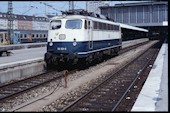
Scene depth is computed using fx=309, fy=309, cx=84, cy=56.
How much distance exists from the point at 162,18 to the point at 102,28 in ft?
183

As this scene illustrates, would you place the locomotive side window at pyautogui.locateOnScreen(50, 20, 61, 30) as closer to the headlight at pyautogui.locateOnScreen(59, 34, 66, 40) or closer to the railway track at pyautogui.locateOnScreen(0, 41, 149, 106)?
the headlight at pyautogui.locateOnScreen(59, 34, 66, 40)

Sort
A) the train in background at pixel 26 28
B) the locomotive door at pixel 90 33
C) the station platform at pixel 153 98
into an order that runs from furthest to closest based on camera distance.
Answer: the train in background at pixel 26 28
the locomotive door at pixel 90 33
the station platform at pixel 153 98

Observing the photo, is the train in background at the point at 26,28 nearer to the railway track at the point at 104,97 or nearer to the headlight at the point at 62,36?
the headlight at the point at 62,36

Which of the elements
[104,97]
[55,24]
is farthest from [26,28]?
[104,97]

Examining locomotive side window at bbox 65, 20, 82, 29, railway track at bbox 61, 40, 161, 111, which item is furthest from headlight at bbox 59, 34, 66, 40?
railway track at bbox 61, 40, 161, 111

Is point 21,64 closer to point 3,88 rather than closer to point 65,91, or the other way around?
point 3,88

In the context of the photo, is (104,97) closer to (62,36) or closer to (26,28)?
(62,36)

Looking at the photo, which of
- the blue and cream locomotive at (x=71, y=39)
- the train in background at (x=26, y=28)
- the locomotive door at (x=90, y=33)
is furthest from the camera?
the train in background at (x=26, y=28)

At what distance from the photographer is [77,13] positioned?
18.5 m

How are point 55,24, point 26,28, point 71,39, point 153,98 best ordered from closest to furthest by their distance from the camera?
point 153,98, point 71,39, point 55,24, point 26,28

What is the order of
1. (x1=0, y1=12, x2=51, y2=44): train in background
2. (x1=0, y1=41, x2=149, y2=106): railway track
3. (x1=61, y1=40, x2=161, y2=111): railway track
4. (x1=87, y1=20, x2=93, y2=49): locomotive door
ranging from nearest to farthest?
(x1=61, y1=40, x2=161, y2=111): railway track < (x1=0, y1=41, x2=149, y2=106): railway track < (x1=87, y1=20, x2=93, y2=49): locomotive door < (x1=0, y1=12, x2=51, y2=44): train in background

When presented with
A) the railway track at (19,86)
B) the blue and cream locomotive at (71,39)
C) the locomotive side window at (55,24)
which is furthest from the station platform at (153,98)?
the locomotive side window at (55,24)

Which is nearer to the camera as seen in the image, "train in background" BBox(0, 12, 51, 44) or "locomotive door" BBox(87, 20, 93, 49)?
"locomotive door" BBox(87, 20, 93, 49)

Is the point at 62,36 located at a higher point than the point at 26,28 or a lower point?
lower
